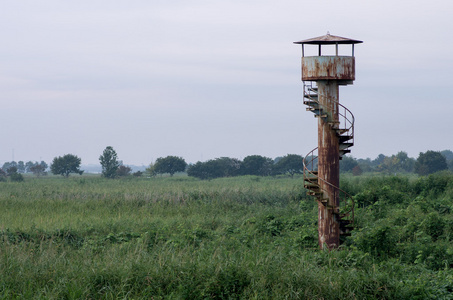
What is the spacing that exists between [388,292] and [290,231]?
36.4 ft

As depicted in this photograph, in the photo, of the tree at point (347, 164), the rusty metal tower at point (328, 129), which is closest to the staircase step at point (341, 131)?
the rusty metal tower at point (328, 129)

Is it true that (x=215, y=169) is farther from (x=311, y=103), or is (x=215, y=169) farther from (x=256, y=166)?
(x=311, y=103)

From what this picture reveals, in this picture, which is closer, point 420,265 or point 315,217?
point 420,265

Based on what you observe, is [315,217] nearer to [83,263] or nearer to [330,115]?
[330,115]

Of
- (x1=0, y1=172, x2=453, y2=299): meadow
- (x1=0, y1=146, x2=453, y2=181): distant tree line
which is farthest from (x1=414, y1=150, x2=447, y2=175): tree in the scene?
(x1=0, y1=172, x2=453, y2=299): meadow

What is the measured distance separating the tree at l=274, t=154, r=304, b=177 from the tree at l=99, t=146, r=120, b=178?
93.6 feet

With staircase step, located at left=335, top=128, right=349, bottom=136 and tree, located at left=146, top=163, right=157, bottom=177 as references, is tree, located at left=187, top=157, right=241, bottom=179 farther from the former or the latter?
staircase step, located at left=335, top=128, right=349, bottom=136

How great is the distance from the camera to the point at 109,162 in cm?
8038

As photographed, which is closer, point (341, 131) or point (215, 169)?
point (341, 131)

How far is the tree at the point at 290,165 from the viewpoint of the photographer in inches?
3548

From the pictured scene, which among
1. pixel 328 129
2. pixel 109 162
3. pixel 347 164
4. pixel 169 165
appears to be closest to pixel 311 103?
pixel 328 129

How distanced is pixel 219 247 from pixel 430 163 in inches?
2929

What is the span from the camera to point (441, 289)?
499 inches

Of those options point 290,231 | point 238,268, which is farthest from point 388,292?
point 290,231
